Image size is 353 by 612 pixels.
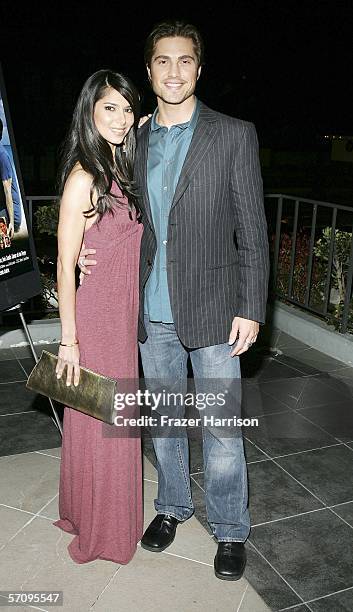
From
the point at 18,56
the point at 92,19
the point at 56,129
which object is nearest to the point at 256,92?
the point at 92,19

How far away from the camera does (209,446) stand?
263 centimetres

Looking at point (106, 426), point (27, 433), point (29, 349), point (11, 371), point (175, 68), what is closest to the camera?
point (175, 68)

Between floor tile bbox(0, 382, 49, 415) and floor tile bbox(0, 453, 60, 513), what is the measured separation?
2.32 feet

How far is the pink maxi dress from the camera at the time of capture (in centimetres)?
244

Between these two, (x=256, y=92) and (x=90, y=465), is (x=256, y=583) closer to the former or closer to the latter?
(x=90, y=465)

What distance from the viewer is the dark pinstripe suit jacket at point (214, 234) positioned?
2.38m

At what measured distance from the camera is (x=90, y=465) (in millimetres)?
2602

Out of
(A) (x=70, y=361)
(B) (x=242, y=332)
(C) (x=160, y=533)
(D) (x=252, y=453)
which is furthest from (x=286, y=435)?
(A) (x=70, y=361)

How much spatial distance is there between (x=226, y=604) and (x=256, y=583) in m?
0.20

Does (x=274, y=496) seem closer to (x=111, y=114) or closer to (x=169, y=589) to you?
(x=169, y=589)

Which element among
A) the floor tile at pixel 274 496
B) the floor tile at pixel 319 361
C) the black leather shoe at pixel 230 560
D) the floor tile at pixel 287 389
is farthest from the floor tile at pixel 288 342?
the black leather shoe at pixel 230 560

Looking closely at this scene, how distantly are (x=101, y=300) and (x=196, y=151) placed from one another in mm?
708

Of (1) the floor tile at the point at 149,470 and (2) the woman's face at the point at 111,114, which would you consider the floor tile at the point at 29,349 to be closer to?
(1) the floor tile at the point at 149,470

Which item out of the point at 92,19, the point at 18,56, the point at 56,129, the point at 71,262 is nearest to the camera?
the point at 71,262
